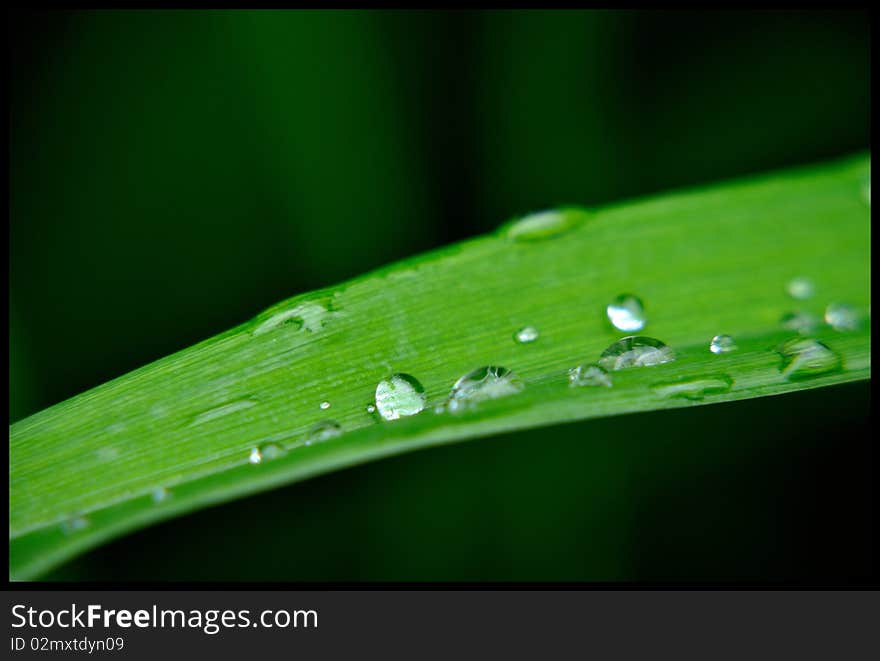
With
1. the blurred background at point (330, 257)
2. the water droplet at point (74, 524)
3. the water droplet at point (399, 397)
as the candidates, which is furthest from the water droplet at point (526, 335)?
the blurred background at point (330, 257)

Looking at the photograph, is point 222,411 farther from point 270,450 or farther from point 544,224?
point 544,224

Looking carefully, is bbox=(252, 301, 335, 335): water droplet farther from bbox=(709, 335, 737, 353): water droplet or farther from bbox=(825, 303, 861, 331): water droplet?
bbox=(825, 303, 861, 331): water droplet

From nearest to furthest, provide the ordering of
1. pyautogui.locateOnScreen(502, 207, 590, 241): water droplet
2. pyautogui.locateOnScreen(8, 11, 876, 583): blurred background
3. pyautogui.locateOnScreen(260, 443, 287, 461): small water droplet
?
1. pyautogui.locateOnScreen(260, 443, 287, 461): small water droplet
2. pyautogui.locateOnScreen(502, 207, 590, 241): water droplet
3. pyautogui.locateOnScreen(8, 11, 876, 583): blurred background

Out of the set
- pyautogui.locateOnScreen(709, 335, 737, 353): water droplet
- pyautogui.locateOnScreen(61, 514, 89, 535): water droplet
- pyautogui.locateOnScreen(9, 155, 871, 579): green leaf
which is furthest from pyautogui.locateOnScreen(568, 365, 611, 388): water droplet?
pyautogui.locateOnScreen(61, 514, 89, 535): water droplet

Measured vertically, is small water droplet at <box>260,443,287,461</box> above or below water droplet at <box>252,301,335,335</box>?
below

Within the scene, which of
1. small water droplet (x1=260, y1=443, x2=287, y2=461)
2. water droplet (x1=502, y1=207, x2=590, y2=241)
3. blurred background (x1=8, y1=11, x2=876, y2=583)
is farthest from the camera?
blurred background (x1=8, y1=11, x2=876, y2=583)

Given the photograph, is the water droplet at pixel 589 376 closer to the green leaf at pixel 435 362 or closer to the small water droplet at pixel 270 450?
the green leaf at pixel 435 362
